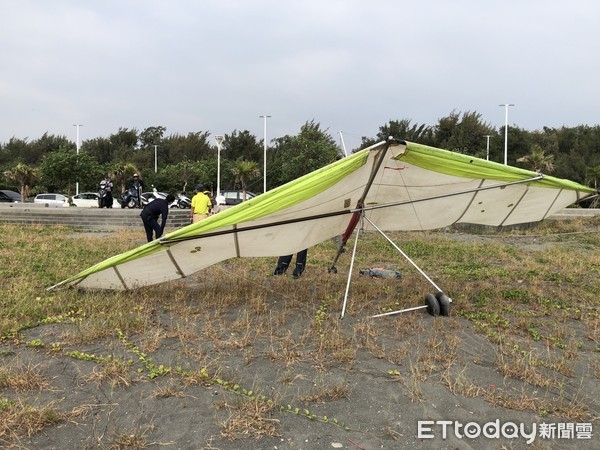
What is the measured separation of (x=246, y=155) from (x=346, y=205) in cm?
5821

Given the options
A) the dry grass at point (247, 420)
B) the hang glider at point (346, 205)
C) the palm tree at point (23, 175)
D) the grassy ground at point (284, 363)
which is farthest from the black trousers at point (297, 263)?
the palm tree at point (23, 175)

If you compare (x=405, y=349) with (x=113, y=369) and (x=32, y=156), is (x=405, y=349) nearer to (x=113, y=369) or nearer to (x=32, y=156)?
(x=113, y=369)

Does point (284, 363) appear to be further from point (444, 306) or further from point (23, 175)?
point (23, 175)

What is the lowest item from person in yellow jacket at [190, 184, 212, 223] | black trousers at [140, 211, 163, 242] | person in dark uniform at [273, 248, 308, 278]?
person in dark uniform at [273, 248, 308, 278]

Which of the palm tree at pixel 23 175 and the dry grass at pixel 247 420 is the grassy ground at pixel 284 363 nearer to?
the dry grass at pixel 247 420

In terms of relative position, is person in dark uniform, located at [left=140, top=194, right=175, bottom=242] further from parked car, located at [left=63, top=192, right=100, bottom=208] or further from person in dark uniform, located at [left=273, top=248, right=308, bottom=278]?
parked car, located at [left=63, top=192, right=100, bottom=208]

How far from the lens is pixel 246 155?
6256 cm

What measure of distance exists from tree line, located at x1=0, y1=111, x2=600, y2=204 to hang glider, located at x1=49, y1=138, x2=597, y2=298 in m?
22.7

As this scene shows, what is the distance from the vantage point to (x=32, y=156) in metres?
64.3

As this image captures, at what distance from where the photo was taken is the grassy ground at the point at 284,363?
9.23 ft

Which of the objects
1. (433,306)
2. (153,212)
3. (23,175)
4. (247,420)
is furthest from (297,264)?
(23,175)

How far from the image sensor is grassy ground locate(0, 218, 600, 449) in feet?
9.23

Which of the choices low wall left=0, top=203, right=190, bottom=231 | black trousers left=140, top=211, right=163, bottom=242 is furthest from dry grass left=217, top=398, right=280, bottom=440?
low wall left=0, top=203, right=190, bottom=231

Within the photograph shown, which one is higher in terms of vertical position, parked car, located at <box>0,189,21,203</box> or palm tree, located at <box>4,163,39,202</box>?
palm tree, located at <box>4,163,39,202</box>
